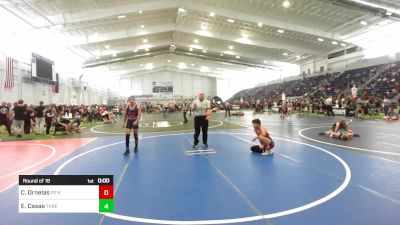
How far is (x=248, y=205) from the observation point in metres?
4.17

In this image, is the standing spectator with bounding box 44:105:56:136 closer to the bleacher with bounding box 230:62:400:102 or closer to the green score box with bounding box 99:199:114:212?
the green score box with bounding box 99:199:114:212

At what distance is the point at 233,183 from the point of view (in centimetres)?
529

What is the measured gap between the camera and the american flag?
69.3ft

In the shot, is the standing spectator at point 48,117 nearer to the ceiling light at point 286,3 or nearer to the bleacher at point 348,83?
the ceiling light at point 286,3

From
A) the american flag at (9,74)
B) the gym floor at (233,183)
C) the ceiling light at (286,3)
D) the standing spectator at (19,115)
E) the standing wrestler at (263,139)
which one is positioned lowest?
the gym floor at (233,183)

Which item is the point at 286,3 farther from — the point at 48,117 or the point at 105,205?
the point at 105,205

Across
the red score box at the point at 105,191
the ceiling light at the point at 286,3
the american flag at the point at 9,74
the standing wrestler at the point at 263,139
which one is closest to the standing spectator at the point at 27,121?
the american flag at the point at 9,74

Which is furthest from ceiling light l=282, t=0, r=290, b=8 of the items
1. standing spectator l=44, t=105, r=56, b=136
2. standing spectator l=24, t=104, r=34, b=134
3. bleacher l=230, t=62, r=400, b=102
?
standing spectator l=24, t=104, r=34, b=134

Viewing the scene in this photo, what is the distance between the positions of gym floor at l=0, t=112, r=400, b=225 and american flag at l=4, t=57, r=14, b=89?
14.8 meters

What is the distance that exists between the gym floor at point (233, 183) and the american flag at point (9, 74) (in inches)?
584

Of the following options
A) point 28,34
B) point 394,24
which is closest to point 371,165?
point 28,34
